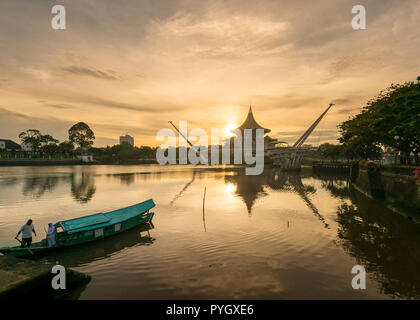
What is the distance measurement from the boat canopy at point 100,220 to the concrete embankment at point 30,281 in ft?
17.7

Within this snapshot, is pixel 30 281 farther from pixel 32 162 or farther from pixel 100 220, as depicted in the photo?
pixel 32 162


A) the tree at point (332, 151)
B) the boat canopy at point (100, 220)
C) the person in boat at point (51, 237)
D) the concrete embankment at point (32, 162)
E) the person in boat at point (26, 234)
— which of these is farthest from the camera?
the concrete embankment at point (32, 162)

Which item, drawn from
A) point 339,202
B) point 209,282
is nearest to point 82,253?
point 209,282

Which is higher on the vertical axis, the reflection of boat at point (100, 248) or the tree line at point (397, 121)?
the tree line at point (397, 121)

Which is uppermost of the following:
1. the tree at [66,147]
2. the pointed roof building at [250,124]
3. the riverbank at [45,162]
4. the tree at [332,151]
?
the pointed roof building at [250,124]

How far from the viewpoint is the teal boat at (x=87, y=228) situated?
14477 millimetres

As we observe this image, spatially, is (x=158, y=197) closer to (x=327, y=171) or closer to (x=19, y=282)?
(x=19, y=282)

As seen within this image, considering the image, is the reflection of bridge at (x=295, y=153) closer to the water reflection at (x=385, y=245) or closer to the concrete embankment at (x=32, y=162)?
the water reflection at (x=385, y=245)

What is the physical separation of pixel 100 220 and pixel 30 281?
29.7 ft

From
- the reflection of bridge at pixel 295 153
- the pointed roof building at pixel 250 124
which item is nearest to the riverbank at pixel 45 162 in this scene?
the pointed roof building at pixel 250 124

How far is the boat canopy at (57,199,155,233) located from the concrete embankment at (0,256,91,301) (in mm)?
5399

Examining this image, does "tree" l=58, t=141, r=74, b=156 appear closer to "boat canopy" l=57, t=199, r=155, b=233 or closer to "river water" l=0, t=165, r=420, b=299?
"river water" l=0, t=165, r=420, b=299

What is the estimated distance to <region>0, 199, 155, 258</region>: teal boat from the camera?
570 inches

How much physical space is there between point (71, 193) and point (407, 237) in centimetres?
4308
